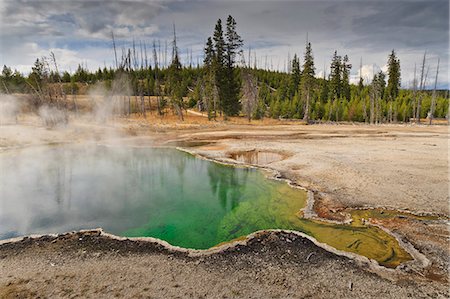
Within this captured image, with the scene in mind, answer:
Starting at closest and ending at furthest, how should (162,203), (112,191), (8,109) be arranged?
1. (162,203)
2. (112,191)
3. (8,109)

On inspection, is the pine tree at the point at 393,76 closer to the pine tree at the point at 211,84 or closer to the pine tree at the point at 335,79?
the pine tree at the point at 335,79

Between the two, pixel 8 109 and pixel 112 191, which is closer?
pixel 112 191

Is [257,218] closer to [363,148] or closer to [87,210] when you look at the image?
[87,210]

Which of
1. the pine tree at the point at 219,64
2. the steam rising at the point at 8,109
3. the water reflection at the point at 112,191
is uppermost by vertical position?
the pine tree at the point at 219,64

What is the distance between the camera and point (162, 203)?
13156 mm

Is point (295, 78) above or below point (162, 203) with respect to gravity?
above

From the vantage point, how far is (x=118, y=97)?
185 ft

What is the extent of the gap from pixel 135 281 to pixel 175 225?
12.9 feet

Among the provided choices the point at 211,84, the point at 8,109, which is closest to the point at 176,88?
the point at 211,84

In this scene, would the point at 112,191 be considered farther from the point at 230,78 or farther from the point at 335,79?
the point at 335,79

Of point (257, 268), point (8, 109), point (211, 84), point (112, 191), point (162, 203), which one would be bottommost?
point (162, 203)

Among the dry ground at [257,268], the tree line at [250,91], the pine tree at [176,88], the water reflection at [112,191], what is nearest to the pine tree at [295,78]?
the tree line at [250,91]

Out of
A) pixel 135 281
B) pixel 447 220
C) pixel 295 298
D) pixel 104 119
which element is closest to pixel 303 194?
pixel 447 220

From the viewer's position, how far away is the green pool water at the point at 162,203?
9.62m
